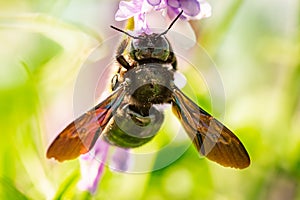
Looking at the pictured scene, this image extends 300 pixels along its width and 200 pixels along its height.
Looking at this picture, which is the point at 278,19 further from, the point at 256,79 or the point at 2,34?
the point at 2,34

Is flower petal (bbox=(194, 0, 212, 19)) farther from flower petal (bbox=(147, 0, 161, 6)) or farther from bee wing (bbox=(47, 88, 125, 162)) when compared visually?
bee wing (bbox=(47, 88, 125, 162))

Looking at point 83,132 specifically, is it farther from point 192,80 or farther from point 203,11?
point 192,80

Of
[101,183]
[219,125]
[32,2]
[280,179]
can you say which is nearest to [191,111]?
[219,125]

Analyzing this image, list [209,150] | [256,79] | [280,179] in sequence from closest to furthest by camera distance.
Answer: [209,150] → [280,179] → [256,79]

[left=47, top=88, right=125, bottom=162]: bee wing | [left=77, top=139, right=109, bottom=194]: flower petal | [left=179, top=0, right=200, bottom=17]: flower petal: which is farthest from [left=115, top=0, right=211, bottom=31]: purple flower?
[left=77, top=139, right=109, bottom=194]: flower petal

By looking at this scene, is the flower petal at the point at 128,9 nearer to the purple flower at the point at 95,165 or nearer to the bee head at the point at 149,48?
the bee head at the point at 149,48

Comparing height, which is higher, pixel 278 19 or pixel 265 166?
pixel 278 19

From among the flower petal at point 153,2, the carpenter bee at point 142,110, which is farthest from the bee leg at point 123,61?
the flower petal at point 153,2

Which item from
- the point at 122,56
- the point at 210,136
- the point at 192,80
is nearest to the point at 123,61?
the point at 122,56
